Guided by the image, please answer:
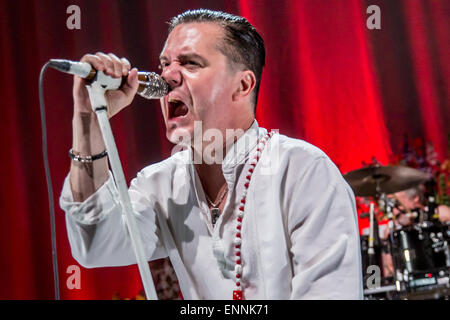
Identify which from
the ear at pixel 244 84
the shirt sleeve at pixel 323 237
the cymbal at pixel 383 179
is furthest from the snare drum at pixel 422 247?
the shirt sleeve at pixel 323 237

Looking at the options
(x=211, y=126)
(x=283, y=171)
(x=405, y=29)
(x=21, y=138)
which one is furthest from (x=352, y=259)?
(x=405, y=29)

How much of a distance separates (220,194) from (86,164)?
1.29 ft

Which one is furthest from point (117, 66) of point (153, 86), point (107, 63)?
point (153, 86)

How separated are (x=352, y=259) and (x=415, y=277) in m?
2.48

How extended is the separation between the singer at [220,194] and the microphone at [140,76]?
26mm

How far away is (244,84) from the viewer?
5.02 ft

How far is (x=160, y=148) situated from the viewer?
2.65 metres

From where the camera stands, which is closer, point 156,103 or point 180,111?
point 180,111

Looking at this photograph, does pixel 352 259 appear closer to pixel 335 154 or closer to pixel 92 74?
pixel 92 74

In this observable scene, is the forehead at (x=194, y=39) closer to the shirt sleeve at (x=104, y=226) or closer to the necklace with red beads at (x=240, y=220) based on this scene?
the necklace with red beads at (x=240, y=220)

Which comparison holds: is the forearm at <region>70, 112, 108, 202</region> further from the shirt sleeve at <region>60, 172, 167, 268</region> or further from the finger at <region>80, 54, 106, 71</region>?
the finger at <region>80, 54, 106, 71</region>

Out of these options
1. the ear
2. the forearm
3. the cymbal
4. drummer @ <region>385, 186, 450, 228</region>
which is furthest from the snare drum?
the forearm

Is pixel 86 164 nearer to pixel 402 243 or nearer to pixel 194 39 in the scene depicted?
pixel 194 39

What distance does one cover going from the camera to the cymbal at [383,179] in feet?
10.5
